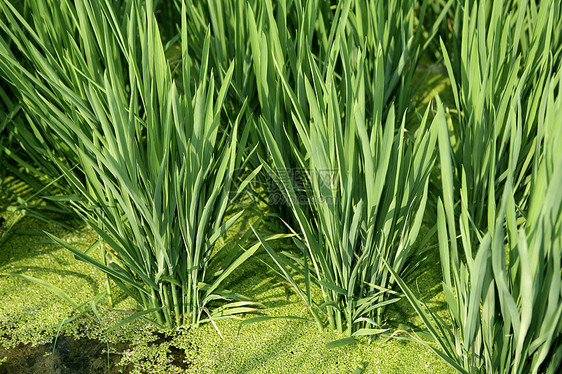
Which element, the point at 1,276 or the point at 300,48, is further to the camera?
the point at 1,276

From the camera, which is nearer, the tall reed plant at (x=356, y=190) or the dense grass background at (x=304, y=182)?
the dense grass background at (x=304, y=182)

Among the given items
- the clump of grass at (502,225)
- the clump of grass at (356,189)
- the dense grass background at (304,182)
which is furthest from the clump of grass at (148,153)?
the clump of grass at (502,225)

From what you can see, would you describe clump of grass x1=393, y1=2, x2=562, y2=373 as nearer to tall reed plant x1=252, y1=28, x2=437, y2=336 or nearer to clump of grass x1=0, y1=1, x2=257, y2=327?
tall reed plant x1=252, y1=28, x2=437, y2=336

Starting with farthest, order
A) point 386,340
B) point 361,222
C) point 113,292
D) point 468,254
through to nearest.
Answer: point 113,292 → point 386,340 → point 361,222 → point 468,254

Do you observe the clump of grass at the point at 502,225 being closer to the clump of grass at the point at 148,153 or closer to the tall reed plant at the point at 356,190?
the tall reed plant at the point at 356,190

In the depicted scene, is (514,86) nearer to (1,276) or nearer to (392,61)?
(392,61)

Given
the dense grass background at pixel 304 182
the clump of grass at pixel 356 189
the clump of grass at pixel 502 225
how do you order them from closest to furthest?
1. the clump of grass at pixel 502 225
2. the dense grass background at pixel 304 182
3. the clump of grass at pixel 356 189

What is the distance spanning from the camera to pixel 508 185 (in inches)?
38.2

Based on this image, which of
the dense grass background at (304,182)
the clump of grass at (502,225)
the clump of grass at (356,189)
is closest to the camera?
the clump of grass at (502,225)

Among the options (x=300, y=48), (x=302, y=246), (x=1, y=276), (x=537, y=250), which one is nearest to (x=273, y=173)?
(x=302, y=246)

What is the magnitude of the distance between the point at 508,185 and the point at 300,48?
0.66 metres

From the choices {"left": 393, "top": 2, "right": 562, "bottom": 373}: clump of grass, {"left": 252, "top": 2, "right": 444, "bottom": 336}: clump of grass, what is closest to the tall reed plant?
{"left": 252, "top": 2, "right": 444, "bottom": 336}: clump of grass

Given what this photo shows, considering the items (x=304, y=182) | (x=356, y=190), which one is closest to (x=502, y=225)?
(x=356, y=190)

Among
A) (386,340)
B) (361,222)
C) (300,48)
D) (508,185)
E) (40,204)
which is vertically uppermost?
(300,48)
